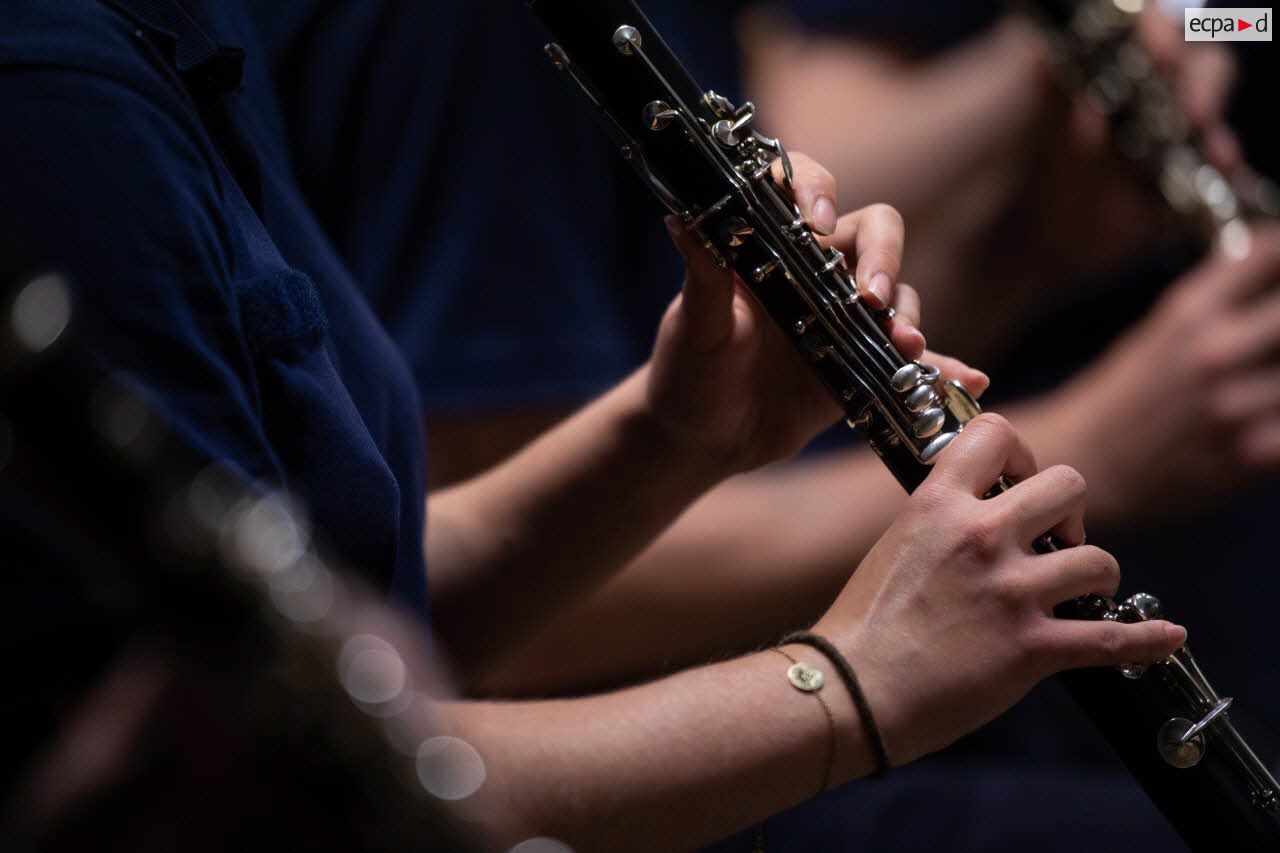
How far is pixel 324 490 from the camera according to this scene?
0.64m

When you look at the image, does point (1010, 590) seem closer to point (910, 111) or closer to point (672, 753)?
point (672, 753)

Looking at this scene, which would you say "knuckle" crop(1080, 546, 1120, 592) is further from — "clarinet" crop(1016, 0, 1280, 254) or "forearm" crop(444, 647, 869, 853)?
"clarinet" crop(1016, 0, 1280, 254)

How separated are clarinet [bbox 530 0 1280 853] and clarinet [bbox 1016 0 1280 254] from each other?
0.54 m

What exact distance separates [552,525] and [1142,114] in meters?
0.65

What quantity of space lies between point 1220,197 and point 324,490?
0.91m

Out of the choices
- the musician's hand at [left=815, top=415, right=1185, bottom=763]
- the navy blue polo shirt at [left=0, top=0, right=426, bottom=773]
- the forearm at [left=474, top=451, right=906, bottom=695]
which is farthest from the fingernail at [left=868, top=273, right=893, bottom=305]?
the forearm at [left=474, top=451, right=906, bottom=695]

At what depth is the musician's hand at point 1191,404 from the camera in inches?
46.9

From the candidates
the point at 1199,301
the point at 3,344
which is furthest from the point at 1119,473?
the point at 3,344

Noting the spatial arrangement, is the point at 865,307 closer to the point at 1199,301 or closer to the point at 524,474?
the point at 524,474

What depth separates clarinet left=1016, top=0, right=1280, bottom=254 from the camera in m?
1.22

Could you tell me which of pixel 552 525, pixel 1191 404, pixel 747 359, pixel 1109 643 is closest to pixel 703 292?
pixel 747 359

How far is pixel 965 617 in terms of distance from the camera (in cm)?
68

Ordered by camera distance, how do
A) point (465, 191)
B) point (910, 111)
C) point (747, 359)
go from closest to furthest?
point (747, 359) → point (465, 191) → point (910, 111)

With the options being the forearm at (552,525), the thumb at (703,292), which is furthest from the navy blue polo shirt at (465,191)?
the thumb at (703,292)
